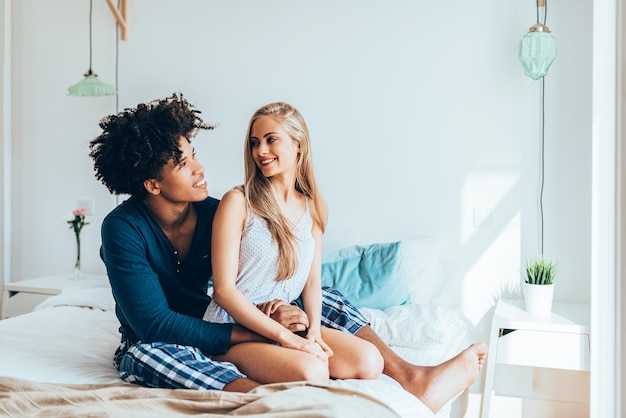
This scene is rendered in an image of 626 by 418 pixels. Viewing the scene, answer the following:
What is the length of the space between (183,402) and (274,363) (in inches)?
11.6

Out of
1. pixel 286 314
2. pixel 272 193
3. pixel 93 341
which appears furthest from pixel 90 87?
pixel 286 314

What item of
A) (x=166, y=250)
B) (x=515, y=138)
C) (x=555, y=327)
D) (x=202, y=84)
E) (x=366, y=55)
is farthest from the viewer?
(x=202, y=84)

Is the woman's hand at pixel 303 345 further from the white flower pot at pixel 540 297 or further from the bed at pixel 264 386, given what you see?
the white flower pot at pixel 540 297

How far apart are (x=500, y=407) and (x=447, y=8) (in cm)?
171

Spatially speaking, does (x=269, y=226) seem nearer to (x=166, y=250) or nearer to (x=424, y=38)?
(x=166, y=250)

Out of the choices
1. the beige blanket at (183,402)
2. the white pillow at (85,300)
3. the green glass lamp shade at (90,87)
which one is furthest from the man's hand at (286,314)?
Answer: the green glass lamp shade at (90,87)

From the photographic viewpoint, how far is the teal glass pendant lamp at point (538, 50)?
2.40m

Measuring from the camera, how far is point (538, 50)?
2408mm

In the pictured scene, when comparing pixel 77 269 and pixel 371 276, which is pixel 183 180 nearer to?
pixel 371 276

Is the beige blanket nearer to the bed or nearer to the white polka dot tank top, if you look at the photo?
the bed

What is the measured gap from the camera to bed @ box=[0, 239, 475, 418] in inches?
52.1

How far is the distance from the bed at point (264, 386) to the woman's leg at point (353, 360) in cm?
3

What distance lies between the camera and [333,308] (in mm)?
2014

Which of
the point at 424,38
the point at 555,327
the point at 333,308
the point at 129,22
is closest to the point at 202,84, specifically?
the point at 129,22
